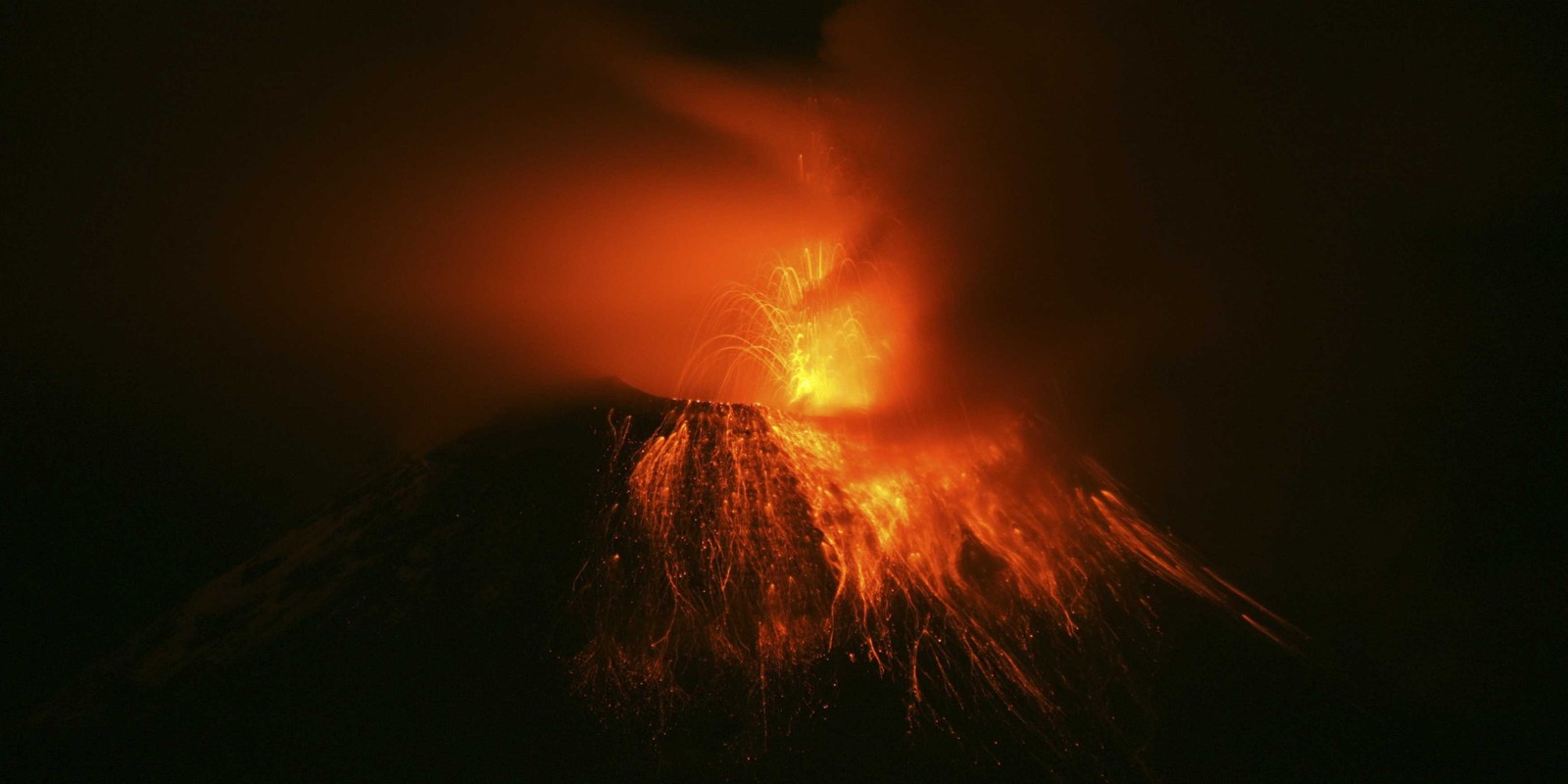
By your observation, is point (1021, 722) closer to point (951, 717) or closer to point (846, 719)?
point (951, 717)

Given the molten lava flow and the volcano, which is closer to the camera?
the volcano

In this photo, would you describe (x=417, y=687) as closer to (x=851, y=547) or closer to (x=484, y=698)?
(x=484, y=698)

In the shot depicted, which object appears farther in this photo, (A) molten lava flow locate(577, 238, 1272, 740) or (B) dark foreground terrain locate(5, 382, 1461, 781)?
(A) molten lava flow locate(577, 238, 1272, 740)

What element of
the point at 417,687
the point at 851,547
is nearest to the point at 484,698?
the point at 417,687

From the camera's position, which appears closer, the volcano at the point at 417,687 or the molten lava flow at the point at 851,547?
the volcano at the point at 417,687

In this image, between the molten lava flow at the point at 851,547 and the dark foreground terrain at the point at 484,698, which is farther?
the molten lava flow at the point at 851,547

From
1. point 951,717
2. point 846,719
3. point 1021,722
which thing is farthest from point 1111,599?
point 846,719

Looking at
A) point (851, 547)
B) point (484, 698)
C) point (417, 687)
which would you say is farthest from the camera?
point (851, 547)

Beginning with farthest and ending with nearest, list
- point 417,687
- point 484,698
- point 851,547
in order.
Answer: point 851,547 → point 417,687 → point 484,698
